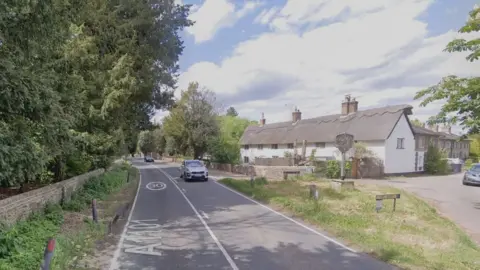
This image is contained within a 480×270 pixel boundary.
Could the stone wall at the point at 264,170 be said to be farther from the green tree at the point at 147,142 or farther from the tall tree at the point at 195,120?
the green tree at the point at 147,142

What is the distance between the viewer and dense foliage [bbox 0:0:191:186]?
21.7 feet

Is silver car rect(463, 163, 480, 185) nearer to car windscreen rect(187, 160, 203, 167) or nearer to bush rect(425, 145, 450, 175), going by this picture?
bush rect(425, 145, 450, 175)

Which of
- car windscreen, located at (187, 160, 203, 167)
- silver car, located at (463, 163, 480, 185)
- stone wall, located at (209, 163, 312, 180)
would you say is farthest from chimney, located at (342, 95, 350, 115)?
car windscreen, located at (187, 160, 203, 167)

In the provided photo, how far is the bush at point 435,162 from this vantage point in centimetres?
3881

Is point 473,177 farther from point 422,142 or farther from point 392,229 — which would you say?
point 392,229

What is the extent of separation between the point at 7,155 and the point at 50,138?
6.45ft

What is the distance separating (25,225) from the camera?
7.80 m

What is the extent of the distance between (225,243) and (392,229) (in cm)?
539

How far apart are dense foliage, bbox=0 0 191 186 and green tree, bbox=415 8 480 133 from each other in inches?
566

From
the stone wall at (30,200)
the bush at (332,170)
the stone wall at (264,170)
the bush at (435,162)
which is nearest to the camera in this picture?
the stone wall at (30,200)

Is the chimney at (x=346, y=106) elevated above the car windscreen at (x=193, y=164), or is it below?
above

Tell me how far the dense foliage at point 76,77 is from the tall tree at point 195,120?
69.7ft

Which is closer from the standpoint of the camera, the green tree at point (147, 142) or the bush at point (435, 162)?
the bush at point (435, 162)

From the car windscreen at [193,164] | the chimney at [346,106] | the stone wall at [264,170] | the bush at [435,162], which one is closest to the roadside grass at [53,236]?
the car windscreen at [193,164]
